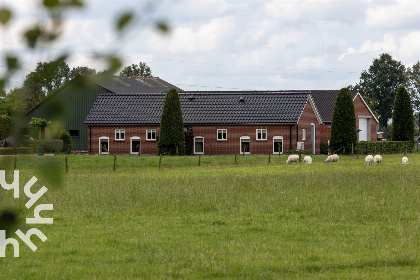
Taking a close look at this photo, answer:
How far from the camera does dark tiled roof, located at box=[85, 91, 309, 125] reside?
61.4 m

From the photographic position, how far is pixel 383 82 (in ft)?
401

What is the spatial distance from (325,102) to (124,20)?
77.6 m

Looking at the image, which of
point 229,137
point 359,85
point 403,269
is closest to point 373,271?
point 403,269

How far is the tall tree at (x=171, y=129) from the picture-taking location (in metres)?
57.1

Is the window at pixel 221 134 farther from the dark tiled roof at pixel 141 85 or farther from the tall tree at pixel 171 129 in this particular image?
the dark tiled roof at pixel 141 85

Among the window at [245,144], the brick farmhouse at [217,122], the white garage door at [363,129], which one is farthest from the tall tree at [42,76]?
the white garage door at [363,129]

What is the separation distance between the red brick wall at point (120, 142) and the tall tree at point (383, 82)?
215 feet

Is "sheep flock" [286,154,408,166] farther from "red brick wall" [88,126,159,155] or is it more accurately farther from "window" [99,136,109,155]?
"window" [99,136,109,155]

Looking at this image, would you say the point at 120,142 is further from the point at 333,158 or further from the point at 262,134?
the point at 333,158

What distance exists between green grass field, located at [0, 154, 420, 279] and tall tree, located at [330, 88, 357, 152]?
32508 millimetres

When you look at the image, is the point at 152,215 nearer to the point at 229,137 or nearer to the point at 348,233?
the point at 348,233

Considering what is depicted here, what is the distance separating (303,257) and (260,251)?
92 cm

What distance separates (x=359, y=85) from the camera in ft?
410

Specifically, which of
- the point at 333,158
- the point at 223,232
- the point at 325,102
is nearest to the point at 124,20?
the point at 223,232
